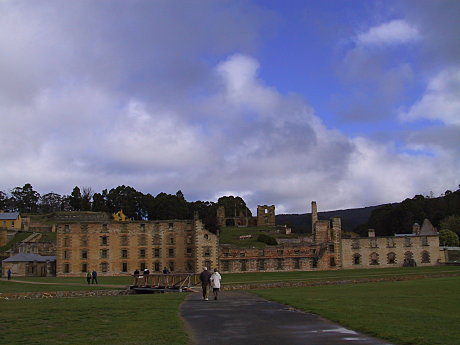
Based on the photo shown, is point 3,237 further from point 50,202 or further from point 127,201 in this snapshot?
point 50,202

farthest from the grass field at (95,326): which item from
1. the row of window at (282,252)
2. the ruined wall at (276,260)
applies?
the row of window at (282,252)

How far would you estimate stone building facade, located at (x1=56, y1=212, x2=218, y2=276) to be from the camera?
7888 centimetres

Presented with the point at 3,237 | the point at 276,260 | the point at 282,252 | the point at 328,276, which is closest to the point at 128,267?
the point at 276,260

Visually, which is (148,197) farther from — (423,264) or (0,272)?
(423,264)

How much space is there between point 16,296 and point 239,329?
2684 centimetres

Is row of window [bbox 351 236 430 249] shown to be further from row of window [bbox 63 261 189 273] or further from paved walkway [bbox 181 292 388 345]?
paved walkway [bbox 181 292 388 345]

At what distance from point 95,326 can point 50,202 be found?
186384 mm

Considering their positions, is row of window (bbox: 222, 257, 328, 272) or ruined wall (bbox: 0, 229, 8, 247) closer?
row of window (bbox: 222, 257, 328, 272)

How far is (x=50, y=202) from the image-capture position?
632 ft

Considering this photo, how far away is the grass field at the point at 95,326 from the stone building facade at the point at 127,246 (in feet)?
188

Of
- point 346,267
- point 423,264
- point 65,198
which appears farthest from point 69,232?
point 65,198

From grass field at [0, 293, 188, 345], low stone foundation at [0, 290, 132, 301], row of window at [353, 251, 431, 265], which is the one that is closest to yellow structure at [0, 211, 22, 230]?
row of window at [353, 251, 431, 265]

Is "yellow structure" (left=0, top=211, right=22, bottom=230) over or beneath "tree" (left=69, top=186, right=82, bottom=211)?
beneath

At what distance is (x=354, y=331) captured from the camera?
14.6 metres
